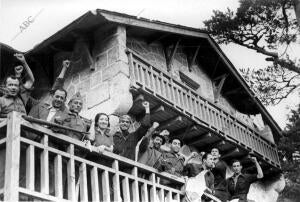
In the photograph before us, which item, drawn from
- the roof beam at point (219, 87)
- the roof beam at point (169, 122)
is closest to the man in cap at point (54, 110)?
the roof beam at point (169, 122)

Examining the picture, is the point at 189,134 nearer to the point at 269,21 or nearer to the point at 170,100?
the point at 170,100

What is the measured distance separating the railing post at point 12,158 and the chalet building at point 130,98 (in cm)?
1

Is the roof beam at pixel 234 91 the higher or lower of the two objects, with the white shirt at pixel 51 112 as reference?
higher

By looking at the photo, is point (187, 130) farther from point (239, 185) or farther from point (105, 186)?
point (105, 186)

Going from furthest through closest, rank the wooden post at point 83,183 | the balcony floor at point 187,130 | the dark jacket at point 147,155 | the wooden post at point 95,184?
the balcony floor at point 187,130 < the dark jacket at point 147,155 < the wooden post at point 95,184 < the wooden post at point 83,183

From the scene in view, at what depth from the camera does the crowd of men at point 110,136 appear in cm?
729

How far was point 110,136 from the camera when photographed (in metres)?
7.92

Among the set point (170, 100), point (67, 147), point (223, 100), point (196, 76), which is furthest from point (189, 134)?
point (67, 147)

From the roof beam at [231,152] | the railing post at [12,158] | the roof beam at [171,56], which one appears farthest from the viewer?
the roof beam at [231,152]

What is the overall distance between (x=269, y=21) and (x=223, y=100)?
430cm

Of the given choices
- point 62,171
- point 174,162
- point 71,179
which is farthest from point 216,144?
point 71,179

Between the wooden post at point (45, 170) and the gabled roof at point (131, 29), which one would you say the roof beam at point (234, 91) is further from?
the wooden post at point (45, 170)

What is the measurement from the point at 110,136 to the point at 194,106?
553cm

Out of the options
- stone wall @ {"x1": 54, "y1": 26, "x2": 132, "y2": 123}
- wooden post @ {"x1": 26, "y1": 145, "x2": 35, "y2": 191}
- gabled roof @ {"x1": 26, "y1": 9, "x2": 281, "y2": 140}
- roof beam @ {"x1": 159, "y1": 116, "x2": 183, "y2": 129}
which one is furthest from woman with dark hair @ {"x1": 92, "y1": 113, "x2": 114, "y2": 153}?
roof beam @ {"x1": 159, "y1": 116, "x2": 183, "y2": 129}
